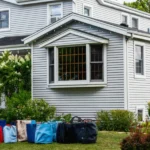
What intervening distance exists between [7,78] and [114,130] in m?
6.50

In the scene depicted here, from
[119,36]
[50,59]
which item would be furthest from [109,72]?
[50,59]

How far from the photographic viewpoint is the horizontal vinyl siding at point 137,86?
2070cm

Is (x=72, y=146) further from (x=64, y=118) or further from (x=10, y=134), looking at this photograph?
(x=64, y=118)

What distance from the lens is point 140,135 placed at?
35.6 ft

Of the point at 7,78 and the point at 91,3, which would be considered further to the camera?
the point at 91,3

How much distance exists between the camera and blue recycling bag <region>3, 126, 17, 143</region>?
15.9 metres

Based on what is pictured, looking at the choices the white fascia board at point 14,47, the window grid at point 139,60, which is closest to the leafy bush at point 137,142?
the window grid at point 139,60

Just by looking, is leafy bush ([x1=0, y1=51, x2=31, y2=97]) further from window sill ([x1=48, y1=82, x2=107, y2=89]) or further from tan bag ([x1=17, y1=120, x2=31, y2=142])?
tan bag ([x1=17, y1=120, x2=31, y2=142])

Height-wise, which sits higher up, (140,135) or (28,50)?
(28,50)

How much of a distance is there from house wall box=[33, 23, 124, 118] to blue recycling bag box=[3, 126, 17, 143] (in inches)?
223

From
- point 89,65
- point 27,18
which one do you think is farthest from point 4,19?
point 89,65

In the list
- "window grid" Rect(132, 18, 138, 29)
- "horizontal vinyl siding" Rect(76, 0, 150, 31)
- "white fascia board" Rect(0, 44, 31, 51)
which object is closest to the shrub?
"white fascia board" Rect(0, 44, 31, 51)

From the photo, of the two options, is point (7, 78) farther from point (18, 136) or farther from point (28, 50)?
point (18, 136)

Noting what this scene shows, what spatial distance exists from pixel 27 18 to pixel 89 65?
8560 millimetres
